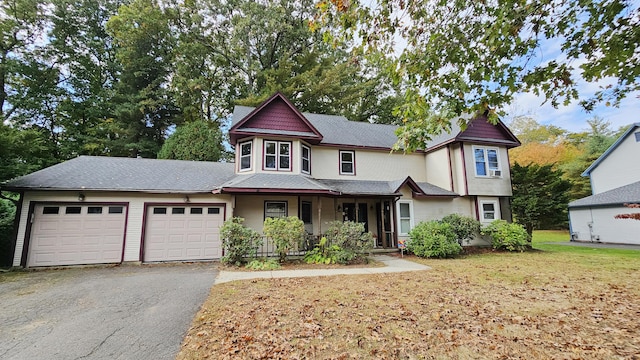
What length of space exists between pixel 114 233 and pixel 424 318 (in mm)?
10831

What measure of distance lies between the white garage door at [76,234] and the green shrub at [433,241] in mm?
11490

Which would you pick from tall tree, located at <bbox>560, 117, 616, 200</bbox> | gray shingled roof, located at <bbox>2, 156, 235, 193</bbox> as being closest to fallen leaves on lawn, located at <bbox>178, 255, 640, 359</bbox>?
gray shingled roof, located at <bbox>2, 156, 235, 193</bbox>

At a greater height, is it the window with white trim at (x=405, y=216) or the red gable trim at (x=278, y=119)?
the red gable trim at (x=278, y=119)

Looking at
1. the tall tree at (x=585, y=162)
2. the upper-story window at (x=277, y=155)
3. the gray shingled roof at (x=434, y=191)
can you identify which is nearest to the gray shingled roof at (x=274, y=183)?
the upper-story window at (x=277, y=155)

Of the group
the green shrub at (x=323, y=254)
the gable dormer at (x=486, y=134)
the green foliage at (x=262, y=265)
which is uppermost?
the gable dormer at (x=486, y=134)

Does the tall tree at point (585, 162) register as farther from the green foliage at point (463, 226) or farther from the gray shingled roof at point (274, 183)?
the gray shingled roof at point (274, 183)

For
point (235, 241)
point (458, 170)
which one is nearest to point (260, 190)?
Answer: point (235, 241)

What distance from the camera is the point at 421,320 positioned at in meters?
4.52

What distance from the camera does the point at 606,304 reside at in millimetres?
5191

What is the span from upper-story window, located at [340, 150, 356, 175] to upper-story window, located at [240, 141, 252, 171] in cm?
464

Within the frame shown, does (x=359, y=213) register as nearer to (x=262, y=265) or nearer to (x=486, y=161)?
(x=262, y=265)

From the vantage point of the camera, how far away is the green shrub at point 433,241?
1110cm

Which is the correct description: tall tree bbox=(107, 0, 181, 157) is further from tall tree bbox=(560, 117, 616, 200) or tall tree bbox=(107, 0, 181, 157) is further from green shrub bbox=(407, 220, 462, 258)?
tall tree bbox=(560, 117, 616, 200)

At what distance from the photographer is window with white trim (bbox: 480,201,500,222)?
549 inches
